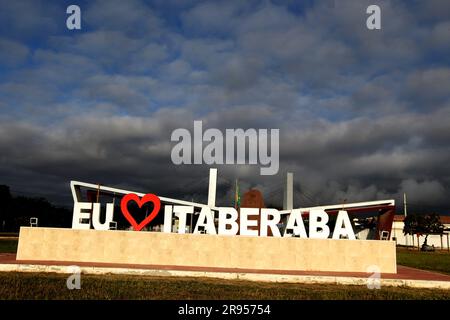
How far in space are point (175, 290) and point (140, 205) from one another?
12.6 meters

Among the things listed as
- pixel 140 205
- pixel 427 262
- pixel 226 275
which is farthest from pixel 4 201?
pixel 226 275

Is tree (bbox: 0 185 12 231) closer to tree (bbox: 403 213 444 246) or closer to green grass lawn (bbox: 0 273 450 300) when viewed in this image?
green grass lawn (bbox: 0 273 450 300)

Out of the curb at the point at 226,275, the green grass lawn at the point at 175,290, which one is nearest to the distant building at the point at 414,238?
the curb at the point at 226,275

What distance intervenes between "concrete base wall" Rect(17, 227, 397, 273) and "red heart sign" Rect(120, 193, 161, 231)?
33.5 inches

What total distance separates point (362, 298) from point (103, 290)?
11.3m

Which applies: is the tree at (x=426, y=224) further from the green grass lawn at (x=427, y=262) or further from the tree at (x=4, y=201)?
the tree at (x=4, y=201)

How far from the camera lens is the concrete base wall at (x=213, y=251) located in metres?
29.1

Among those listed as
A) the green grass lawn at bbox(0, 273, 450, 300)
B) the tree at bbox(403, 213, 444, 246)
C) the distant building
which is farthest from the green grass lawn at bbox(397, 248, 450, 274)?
the distant building

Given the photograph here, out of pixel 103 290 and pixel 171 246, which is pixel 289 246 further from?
pixel 103 290

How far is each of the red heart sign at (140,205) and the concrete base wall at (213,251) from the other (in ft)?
2.79

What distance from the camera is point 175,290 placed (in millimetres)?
18328
